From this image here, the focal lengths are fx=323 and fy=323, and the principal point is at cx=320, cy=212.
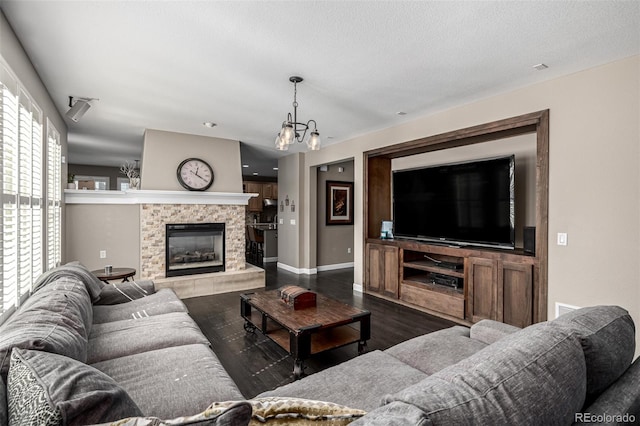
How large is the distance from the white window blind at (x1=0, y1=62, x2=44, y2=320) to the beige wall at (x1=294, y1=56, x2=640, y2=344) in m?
4.19

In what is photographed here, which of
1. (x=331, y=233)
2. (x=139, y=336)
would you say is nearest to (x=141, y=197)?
(x=139, y=336)

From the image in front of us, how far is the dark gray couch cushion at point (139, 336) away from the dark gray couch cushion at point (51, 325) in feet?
0.54

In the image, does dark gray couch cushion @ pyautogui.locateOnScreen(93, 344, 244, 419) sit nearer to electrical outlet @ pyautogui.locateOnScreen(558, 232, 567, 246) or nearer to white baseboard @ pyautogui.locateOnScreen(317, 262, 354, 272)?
electrical outlet @ pyautogui.locateOnScreen(558, 232, 567, 246)

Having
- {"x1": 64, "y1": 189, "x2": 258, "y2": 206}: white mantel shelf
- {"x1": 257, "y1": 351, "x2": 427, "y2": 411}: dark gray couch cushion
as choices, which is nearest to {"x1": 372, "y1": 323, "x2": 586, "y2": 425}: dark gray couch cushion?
{"x1": 257, "y1": 351, "x2": 427, "y2": 411}: dark gray couch cushion

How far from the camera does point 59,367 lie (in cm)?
106

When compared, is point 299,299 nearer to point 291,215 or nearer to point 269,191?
point 291,215

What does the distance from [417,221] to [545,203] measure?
172 cm

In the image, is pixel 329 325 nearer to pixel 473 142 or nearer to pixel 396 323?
pixel 396 323

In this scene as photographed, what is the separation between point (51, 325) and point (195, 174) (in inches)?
161

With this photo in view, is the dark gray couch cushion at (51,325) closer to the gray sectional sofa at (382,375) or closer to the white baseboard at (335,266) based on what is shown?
the gray sectional sofa at (382,375)

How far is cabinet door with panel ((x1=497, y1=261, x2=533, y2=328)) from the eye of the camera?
10.5 ft

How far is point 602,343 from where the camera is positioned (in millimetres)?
1062

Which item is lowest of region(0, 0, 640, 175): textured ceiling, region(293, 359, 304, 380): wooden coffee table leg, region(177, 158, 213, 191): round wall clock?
region(293, 359, 304, 380): wooden coffee table leg

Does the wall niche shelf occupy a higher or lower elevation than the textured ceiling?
lower
